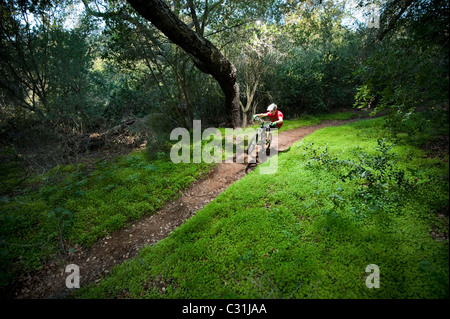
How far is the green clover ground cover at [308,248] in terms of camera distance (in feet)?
8.05

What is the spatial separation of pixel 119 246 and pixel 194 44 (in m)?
6.61

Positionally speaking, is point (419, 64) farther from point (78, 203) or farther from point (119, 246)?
point (78, 203)

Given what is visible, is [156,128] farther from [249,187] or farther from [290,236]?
[290,236]

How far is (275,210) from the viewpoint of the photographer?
13.1 feet

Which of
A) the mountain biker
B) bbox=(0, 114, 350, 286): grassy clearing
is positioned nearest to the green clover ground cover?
bbox=(0, 114, 350, 286): grassy clearing

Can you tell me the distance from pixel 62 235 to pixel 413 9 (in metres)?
8.03

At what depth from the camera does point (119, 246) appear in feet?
13.3

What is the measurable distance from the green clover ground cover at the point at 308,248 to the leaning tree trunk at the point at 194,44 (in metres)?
5.63

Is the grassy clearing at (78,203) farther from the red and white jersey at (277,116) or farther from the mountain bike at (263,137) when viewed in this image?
the red and white jersey at (277,116)

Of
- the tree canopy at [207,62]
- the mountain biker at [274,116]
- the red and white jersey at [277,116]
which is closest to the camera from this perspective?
the tree canopy at [207,62]

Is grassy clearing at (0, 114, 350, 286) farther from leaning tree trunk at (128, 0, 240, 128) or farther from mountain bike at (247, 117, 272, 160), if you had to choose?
leaning tree trunk at (128, 0, 240, 128)

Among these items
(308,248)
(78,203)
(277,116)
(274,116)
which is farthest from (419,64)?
(78,203)

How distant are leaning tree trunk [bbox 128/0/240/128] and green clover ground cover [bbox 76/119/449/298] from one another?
5.63m

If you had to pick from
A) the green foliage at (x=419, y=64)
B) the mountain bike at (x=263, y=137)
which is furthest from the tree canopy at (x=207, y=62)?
the mountain bike at (x=263, y=137)
